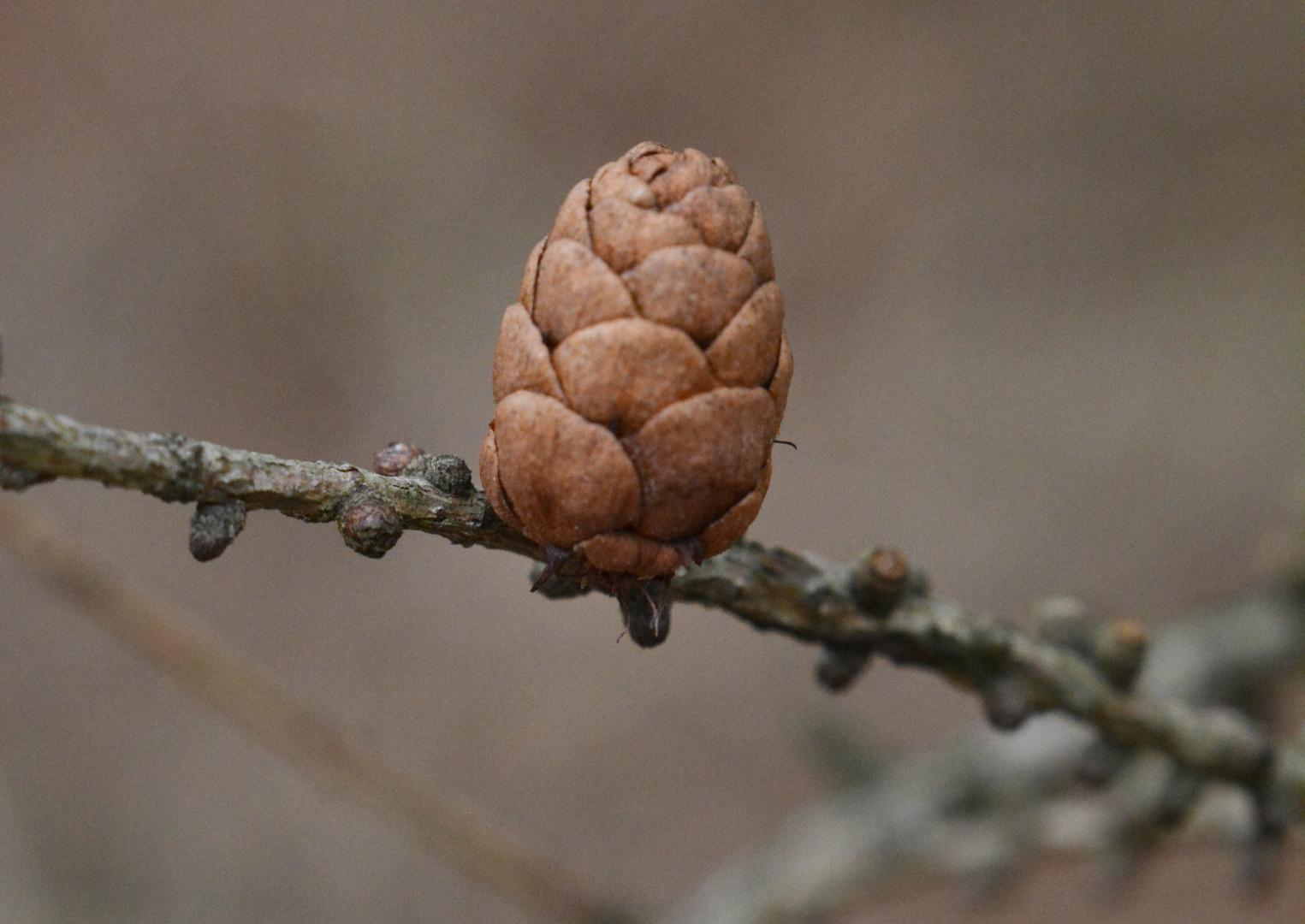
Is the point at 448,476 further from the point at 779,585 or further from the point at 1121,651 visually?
the point at 1121,651

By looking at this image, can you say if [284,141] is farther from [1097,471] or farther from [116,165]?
[1097,471]

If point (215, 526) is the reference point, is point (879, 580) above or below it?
above

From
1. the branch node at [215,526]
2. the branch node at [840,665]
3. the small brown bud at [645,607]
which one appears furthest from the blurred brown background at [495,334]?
the branch node at [215,526]

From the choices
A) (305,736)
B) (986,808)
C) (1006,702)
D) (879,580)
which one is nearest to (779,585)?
(879,580)

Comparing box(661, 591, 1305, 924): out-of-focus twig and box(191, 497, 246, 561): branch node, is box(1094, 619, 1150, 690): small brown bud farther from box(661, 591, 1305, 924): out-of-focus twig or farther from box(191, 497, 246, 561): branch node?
box(191, 497, 246, 561): branch node

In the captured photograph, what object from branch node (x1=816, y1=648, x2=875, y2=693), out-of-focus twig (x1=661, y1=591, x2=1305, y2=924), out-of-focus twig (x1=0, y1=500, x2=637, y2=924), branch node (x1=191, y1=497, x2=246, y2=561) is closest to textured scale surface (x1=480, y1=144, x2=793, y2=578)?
branch node (x1=191, y1=497, x2=246, y2=561)

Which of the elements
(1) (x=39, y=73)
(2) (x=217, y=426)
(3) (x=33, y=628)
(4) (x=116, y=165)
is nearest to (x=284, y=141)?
(4) (x=116, y=165)
